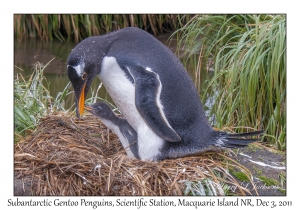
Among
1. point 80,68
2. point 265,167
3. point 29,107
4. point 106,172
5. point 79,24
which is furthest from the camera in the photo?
point 79,24

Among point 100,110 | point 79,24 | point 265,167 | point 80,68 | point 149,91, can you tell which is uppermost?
point 79,24

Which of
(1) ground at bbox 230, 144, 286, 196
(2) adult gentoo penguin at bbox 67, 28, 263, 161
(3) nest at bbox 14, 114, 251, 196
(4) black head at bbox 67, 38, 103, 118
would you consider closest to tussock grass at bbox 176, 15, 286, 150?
(1) ground at bbox 230, 144, 286, 196

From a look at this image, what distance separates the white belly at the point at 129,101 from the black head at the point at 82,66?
64 mm

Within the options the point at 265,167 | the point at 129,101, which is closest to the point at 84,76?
the point at 129,101

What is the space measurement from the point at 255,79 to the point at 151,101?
1117 millimetres

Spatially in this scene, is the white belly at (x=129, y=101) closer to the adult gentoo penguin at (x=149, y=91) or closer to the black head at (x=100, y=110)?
the adult gentoo penguin at (x=149, y=91)

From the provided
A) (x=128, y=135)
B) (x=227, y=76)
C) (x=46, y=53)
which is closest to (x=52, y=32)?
(x=46, y=53)

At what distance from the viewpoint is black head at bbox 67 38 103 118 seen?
9.37ft

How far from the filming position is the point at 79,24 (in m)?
6.65

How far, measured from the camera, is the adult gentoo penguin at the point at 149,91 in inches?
112

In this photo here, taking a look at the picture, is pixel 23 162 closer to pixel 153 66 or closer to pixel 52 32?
pixel 153 66

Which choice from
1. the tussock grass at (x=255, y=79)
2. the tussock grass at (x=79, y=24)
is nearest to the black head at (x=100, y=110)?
the tussock grass at (x=255, y=79)

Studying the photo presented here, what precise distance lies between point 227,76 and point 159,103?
1156mm

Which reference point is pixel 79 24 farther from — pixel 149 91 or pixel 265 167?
pixel 265 167
